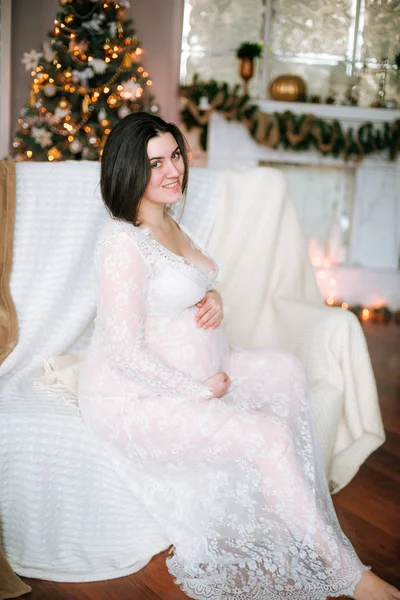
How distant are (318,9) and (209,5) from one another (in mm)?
859

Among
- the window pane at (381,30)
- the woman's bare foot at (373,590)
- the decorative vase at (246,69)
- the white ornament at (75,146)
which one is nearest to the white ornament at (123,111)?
the white ornament at (75,146)

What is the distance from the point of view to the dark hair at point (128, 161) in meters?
1.79

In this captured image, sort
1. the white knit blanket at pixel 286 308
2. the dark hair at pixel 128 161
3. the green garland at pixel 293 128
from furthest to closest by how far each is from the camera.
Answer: the green garland at pixel 293 128, the white knit blanket at pixel 286 308, the dark hair at pixel 128 161

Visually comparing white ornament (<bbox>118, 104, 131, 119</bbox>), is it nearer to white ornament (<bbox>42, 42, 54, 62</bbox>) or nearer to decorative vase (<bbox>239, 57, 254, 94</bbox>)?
white ornament (<bbox>42, 42, 54, 62</bbox>)

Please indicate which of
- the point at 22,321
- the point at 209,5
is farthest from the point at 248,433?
the point at 209,5

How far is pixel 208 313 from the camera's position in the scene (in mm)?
1943

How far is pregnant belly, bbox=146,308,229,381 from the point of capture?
1.85 m

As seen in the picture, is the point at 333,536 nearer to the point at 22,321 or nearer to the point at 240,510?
the point at 240,510

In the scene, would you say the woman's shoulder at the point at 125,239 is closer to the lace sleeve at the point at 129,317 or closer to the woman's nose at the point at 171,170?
the lace sleeve at the point at 129,317

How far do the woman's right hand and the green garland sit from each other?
139 inches

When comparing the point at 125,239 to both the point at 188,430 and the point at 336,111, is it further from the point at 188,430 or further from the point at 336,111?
the point at 336,111

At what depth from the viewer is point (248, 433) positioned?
1.71 m

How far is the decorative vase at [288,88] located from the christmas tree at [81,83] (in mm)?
998

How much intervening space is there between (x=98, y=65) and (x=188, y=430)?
3.54 meters
